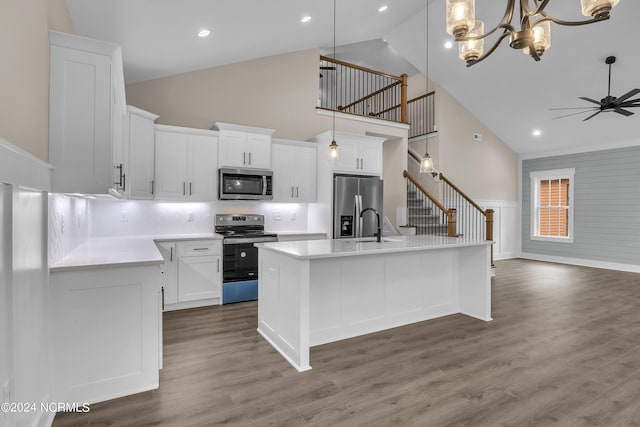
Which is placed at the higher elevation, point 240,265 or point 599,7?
point 599,7

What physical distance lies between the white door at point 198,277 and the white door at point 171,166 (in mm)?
918

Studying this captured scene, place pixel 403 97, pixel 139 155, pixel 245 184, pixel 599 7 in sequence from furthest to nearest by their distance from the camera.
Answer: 1. pixel 403 97
2. pixel 245 184
3. pixel 139 155
4. pixel 599 7

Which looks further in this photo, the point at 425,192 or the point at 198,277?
the point at 425,192

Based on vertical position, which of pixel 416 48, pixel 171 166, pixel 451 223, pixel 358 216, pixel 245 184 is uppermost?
pixel 416 48

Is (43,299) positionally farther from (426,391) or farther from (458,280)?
(458,280)

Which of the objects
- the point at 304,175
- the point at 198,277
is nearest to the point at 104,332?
the point at 198,277

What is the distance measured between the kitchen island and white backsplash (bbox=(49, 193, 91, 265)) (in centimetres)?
163

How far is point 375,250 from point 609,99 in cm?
495

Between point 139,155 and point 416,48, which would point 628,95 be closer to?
point 416,48

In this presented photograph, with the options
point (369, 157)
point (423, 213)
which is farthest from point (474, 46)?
point (423, 213)

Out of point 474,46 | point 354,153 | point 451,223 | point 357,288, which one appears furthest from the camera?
point 451,223

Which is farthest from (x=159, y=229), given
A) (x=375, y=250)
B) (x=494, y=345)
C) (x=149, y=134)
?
(x=494, y=345)

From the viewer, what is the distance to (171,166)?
4586 mm

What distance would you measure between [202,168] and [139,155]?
0.82 m
